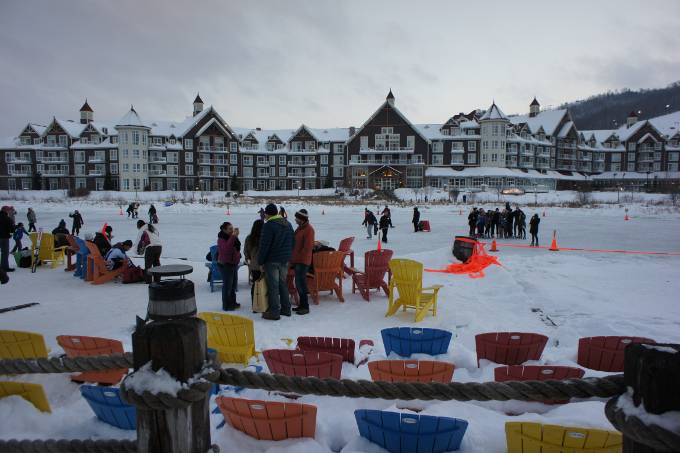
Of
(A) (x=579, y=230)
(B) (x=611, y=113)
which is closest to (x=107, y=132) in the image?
(A) (x=579, y=230)

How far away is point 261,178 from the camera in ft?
257

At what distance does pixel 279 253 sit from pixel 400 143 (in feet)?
212

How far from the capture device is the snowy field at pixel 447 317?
10.2 ft

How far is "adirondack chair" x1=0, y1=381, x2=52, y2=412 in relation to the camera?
127 inches

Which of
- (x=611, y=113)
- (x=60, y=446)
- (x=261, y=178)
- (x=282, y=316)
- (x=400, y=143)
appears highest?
(x=611, y=113)

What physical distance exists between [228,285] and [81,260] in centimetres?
561

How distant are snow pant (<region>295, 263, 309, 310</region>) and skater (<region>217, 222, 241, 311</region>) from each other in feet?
3.87

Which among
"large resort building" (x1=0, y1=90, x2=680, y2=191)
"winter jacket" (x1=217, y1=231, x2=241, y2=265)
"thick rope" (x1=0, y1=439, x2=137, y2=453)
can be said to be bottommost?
"thick rope" (x1=0, y1=439, x2=137, y2=453)

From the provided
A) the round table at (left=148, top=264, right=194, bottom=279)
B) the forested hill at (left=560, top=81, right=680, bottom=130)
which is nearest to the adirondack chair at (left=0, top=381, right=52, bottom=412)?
the round table at (left=148, top=264, right=194, bottom=279)

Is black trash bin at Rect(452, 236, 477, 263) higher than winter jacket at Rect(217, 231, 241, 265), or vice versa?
winter jacket at Rect(217, 231, 241, 265)

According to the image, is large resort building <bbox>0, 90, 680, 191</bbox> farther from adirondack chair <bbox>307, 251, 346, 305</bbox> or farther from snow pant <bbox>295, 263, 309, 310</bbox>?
snow pant <bbox>295, 263, 309, 310</bbox>

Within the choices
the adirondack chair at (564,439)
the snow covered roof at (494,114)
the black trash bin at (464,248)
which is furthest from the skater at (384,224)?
the snow covered roof at (494,114)

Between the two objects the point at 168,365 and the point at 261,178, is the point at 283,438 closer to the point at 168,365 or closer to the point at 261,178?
the point at 168,365

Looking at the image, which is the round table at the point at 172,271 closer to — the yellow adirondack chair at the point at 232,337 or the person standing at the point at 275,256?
the yellow adirondack chair at the point at 232,337
